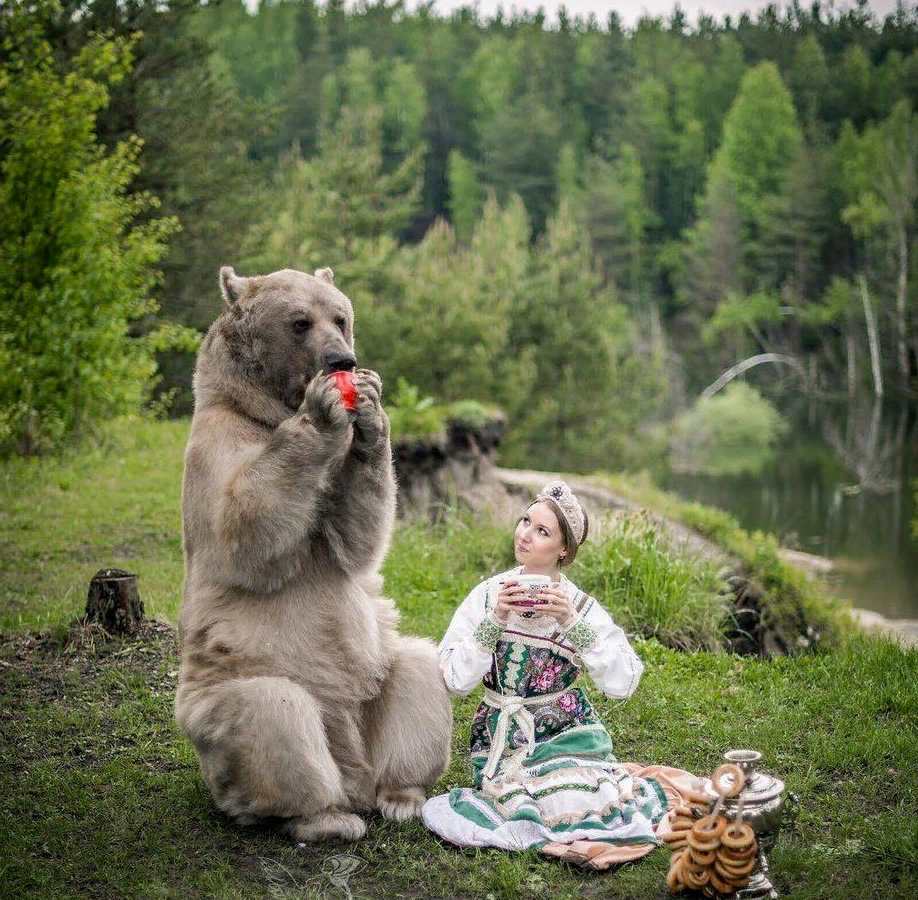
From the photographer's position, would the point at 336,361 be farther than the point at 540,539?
No

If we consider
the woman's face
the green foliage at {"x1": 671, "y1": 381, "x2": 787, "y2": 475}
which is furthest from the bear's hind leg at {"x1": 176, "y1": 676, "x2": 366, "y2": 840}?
the green foliage at {"x1": 671, "y1": 381, "x2": 787, "y2": 475}

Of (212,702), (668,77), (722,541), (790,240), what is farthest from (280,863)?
(668,77)

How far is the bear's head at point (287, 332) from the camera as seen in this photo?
438cm

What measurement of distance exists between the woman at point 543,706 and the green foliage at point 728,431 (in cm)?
3189

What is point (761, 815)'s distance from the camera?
3.63 m

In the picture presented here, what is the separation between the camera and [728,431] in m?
39.3

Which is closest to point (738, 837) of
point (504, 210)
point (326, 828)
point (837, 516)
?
point (326, 828)

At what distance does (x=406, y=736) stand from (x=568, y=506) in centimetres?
115

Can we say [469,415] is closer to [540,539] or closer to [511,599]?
[540,539]

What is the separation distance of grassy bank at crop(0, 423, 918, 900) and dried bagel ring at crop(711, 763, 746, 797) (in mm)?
508

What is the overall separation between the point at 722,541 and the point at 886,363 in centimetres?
3695

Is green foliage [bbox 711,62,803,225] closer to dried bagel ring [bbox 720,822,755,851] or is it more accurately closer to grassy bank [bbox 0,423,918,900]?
grassy bank [bbox 0,423,918,900]

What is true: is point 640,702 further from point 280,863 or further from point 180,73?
point 180,73

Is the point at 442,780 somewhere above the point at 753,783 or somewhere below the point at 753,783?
below
